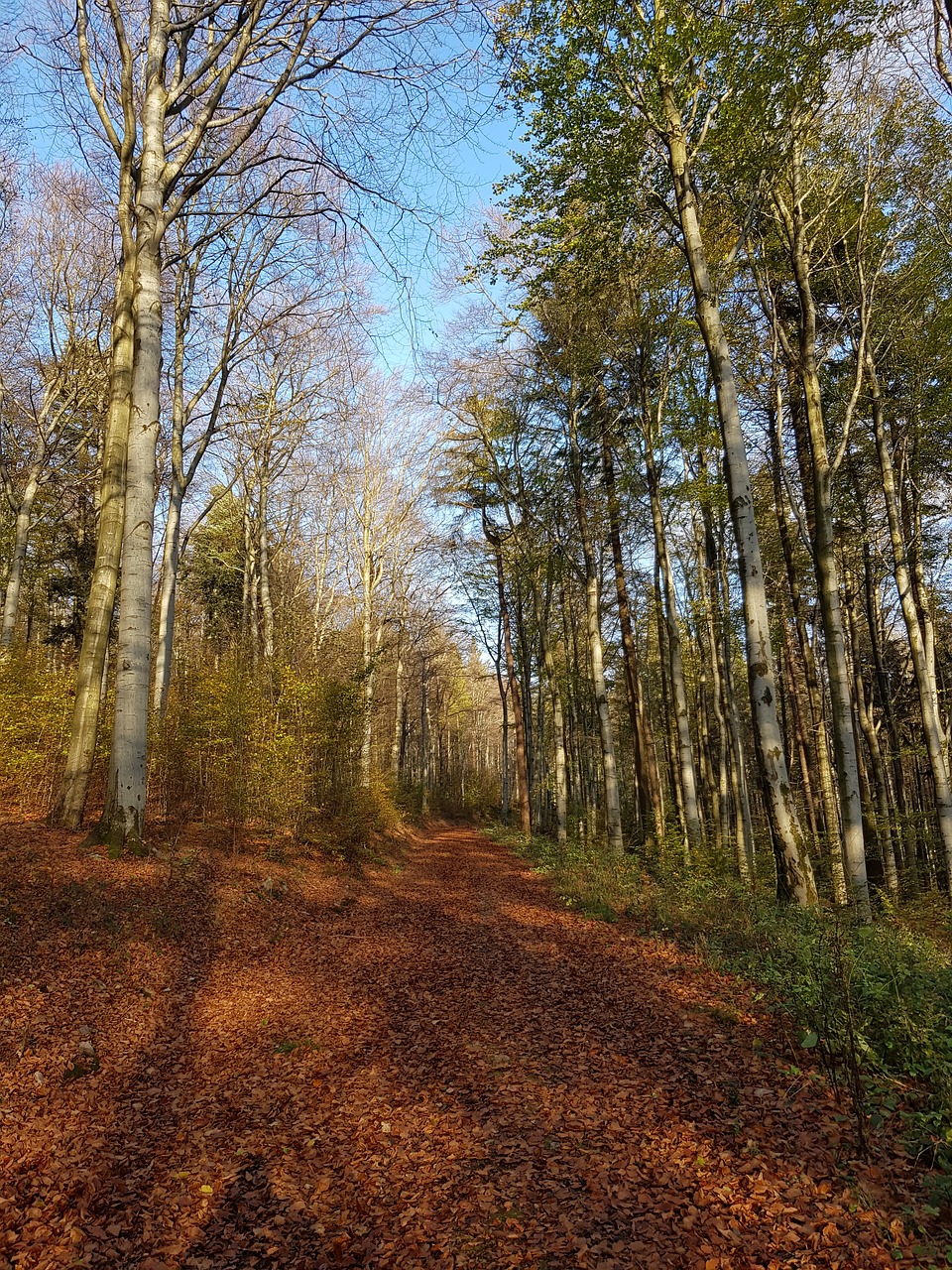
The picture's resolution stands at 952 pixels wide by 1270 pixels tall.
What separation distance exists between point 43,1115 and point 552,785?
83.0 feet

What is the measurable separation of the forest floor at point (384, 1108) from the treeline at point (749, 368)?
351 cm

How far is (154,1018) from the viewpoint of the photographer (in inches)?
181

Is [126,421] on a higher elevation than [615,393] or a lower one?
lower

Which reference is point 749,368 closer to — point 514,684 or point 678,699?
point 678,699

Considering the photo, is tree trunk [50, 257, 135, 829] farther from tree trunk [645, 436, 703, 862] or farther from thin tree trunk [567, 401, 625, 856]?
tree trunk [645, 436, 703, 862]

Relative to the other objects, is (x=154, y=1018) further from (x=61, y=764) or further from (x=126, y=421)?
(x=126, y=421)

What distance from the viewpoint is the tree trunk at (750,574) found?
6773mm

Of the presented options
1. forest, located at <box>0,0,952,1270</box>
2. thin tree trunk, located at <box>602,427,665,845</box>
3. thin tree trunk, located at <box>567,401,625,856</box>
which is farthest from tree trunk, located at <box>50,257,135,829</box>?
thin tree trunk, located at <box>602,427,665,845</box>

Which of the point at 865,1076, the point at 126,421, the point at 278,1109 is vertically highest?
the point at 126,421

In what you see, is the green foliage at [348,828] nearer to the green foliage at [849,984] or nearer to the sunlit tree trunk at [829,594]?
the green foliage at [849,984]

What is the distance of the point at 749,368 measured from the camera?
38.9 feet

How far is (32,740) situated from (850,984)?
34.3ft

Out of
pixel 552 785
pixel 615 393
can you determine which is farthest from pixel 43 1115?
pixel 552 785

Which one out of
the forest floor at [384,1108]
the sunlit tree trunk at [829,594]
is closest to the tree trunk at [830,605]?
the sunlit tree trunk at [829,594]
